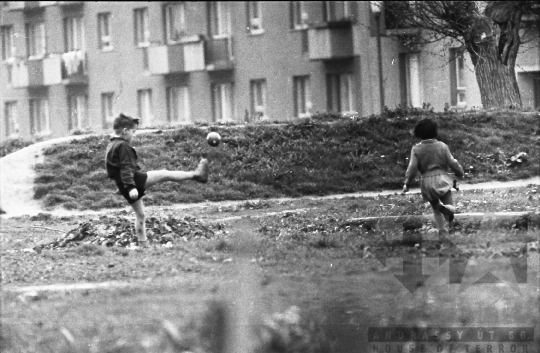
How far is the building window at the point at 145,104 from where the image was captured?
144 ft

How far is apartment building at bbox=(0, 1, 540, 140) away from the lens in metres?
37.8

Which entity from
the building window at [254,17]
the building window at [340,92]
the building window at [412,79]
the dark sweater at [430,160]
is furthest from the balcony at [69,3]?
the dark sweater at [430,160]

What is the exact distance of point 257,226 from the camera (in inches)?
692

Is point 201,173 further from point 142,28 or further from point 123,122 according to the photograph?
point 142,28

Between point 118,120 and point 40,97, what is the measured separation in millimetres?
33722

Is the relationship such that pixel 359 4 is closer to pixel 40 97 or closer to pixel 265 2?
pixel 265 2

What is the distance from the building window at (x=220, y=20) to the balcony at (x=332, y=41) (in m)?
3.22

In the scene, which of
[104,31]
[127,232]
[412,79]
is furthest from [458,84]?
[127,232]

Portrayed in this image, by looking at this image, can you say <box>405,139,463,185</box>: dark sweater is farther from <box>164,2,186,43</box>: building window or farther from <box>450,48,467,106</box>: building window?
<box>164,2,186,43</box>: building window

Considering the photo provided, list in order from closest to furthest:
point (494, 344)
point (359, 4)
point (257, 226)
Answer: point (494, 344)
point (257, 226)
point (359, 4)

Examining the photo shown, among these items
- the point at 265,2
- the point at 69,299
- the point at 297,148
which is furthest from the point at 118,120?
the point at 265,2

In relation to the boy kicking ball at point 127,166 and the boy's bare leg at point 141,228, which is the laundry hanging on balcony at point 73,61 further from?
the boy kicking ball at point 127,166

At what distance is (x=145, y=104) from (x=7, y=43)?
808 cm

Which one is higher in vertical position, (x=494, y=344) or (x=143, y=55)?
(x=143, y=55)
